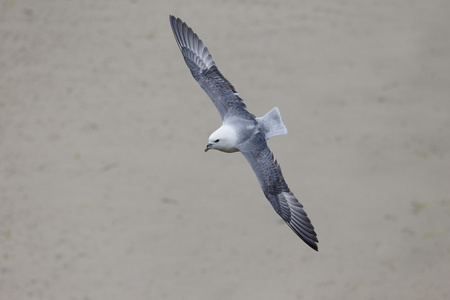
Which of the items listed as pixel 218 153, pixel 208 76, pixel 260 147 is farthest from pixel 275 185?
pixel 218 153

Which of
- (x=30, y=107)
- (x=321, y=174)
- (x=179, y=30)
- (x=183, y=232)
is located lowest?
(x=183, y=232)

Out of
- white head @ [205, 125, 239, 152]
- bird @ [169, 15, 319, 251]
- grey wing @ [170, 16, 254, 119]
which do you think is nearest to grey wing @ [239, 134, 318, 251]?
bird @ [169, 15, 319, 251]

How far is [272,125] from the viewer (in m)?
7.67

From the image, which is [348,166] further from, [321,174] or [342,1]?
[342,1]

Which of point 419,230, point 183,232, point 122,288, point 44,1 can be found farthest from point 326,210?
point 44,1

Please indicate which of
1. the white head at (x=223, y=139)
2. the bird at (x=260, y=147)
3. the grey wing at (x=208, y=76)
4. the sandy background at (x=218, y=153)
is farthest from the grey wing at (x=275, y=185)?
the sandy background at (x=218, y=153)

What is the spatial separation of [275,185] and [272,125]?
2.31ft

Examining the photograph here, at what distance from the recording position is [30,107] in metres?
13.2

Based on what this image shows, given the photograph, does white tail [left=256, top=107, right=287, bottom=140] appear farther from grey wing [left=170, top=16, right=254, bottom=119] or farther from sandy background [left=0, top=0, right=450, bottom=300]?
sandy background [left=0, top=0, right=450, bottom=300]

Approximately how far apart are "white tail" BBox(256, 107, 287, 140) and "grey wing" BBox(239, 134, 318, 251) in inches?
7.5

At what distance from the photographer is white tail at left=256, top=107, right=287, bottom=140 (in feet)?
24.9

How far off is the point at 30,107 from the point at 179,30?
571cm

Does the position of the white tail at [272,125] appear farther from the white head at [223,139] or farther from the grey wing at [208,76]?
the white head at [223,139]

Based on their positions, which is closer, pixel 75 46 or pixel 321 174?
pixel 321 174
